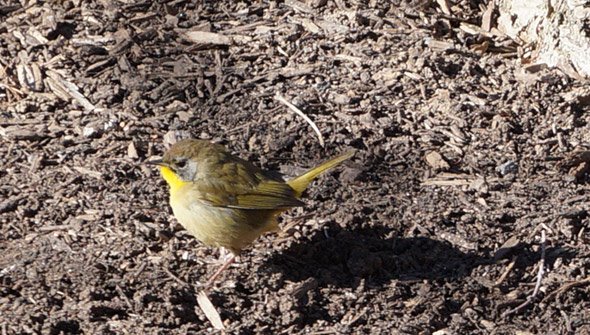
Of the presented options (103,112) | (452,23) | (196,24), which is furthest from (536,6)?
(103,112)

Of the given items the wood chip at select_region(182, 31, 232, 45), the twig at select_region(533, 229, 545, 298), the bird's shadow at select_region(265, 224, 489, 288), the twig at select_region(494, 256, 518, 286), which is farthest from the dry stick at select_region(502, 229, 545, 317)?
the wood chip at select_region(182, 31, 232, 45)

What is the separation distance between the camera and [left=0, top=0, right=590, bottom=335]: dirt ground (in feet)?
20.2

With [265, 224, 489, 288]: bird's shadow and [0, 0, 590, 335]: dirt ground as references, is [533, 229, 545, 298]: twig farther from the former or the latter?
[265, 224, 489, 288]: bird's shadow

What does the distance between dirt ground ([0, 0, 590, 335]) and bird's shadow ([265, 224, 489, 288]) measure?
1cm

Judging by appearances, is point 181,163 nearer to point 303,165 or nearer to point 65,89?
point 303,165

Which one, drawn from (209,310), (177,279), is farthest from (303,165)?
(209,310)

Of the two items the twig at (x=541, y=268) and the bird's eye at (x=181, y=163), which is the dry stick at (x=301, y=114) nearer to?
the bird's eye at (x=181, y=163)

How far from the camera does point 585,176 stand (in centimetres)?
729

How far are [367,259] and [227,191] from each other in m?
1.02

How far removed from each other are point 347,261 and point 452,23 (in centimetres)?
287

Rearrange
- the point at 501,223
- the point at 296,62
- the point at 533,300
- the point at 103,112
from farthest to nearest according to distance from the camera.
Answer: the point at 296,62, the point at 103,112, the point at 501,223, the point at 533,300

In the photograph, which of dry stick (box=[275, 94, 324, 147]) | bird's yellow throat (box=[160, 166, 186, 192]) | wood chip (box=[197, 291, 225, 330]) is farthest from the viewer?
dry stick (box=[275, 94, 324, 147])

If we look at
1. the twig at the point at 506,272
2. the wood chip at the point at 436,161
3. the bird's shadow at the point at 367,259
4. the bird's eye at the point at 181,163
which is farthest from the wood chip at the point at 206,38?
the twig at the point at 506,272

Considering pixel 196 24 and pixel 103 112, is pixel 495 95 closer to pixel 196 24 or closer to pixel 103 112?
pixel 196 24
